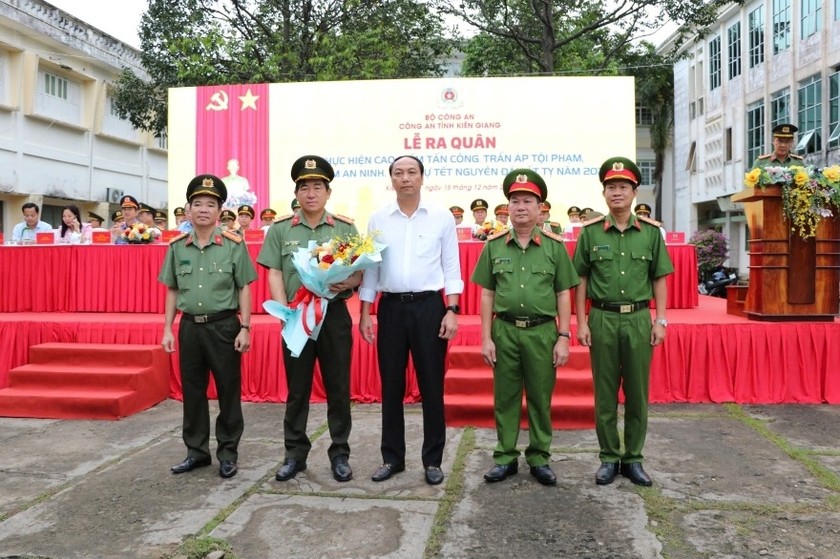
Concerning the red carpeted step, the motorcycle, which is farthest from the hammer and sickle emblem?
the motorcycle

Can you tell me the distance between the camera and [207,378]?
3.56 meters

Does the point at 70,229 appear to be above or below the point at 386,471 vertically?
above

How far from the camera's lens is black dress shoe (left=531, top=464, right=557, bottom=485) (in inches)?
125

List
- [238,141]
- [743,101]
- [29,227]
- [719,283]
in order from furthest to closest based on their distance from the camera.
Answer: [743,101], [719,283], [238,141], [29,227]

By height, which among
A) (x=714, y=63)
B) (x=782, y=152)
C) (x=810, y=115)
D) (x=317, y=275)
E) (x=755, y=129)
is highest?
(x=714, y=63)

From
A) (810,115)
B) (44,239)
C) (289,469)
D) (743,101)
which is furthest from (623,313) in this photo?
(743,101)

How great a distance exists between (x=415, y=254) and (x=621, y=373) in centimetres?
115

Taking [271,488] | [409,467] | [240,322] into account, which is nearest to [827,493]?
[409,467]

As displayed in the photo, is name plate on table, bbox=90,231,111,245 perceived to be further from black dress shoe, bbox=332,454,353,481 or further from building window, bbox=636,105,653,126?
building window, bbox=636,105,653,126

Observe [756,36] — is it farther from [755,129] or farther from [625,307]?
[625,307]

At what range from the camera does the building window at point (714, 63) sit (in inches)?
843

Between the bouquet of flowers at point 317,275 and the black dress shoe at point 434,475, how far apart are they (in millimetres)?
833

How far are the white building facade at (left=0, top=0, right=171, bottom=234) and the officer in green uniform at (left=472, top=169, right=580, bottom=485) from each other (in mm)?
14567

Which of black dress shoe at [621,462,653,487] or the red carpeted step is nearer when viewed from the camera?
black dress shoe at [621,462,653,487]
